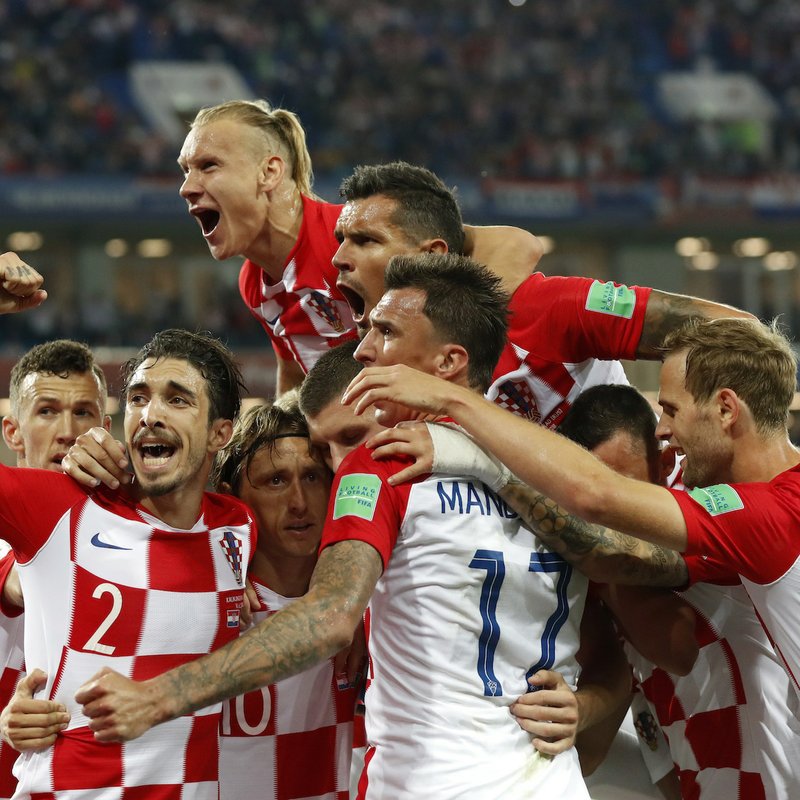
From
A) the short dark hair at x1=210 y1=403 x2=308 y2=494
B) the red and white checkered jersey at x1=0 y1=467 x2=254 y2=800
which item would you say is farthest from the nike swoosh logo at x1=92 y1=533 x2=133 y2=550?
the short dark hair at x1=210 y1=403 x2=308 y2=494

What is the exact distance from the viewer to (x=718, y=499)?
295cm

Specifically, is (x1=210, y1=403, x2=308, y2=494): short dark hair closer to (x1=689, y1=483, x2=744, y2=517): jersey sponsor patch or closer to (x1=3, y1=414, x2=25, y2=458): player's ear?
(x1=3, y1=414, x2=25, y2=458): player's ear

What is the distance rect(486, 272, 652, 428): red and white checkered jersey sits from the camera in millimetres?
3729

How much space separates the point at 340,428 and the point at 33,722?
1210 millimetres

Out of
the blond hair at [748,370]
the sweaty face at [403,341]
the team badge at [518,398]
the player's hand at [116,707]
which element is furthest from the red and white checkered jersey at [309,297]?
A: the player's hand at [116,707]

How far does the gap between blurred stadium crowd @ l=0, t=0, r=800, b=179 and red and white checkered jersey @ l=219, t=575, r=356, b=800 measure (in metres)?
16.5

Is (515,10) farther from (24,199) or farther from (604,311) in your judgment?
(604,311)

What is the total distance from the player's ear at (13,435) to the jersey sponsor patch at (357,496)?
5.61 ft

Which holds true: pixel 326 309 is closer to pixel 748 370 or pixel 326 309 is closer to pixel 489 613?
pixel 748 370

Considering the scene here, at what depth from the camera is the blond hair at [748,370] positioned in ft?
10.1

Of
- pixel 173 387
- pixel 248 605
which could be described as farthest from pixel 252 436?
pixel 248 605

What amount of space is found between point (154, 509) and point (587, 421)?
132 cm

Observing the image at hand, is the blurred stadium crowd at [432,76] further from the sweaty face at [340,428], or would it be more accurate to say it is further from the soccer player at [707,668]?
Result: the soccer player at [707,668]

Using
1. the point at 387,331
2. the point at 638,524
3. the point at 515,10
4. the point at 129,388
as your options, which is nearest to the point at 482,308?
the point at 387,331
